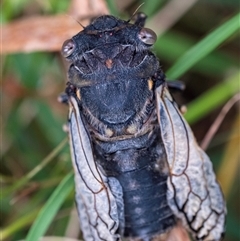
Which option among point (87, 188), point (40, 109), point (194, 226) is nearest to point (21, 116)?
point (40, 109)

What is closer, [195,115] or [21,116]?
[195,115]

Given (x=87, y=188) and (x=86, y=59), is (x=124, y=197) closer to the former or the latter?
(x=87, y=188)

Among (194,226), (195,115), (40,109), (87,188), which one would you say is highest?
(40,109)

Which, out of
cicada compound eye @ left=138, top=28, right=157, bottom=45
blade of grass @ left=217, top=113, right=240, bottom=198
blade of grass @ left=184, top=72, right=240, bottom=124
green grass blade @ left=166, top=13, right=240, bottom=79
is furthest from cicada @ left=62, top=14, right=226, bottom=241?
blade of grass @ left=217, top=113, right=240, bottom=198

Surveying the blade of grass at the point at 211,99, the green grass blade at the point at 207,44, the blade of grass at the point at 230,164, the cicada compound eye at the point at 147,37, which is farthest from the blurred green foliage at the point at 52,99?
the cicada compound eye at the point at 147,37

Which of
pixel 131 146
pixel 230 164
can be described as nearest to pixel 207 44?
pixel 131 146

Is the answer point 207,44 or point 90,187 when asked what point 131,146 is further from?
point 207,44

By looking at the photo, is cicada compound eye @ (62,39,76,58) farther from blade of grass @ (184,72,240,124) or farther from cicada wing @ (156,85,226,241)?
blade of grass @ (184,72,240,124)
